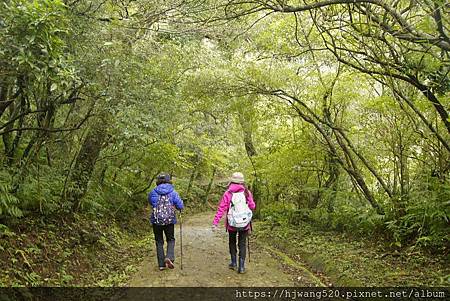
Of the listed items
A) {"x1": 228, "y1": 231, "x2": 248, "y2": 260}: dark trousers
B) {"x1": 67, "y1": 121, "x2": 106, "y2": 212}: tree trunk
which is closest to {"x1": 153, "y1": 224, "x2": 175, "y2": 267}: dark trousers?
{"x1": 228, "y1": 231, "x2": 248, "y2": 260}: dark trousers

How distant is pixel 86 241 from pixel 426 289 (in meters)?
6.66

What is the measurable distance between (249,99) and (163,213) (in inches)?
254

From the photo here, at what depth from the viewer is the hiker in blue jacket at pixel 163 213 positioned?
7258 mm

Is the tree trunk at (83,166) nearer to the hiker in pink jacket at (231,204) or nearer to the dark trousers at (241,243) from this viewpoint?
the hiker in pink jacket at (231,204)

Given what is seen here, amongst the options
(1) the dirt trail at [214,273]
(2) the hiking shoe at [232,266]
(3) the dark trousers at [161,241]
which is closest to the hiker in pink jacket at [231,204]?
(2) the hiking shoe at [232,266]

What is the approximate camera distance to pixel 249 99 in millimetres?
12656

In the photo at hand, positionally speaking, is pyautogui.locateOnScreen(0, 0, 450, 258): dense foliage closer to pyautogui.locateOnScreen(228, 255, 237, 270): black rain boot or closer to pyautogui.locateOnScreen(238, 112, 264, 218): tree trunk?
pyautogui.locateOnScreen(238, 112, 264, 218): tree trunk

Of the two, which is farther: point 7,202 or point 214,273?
point 214,273

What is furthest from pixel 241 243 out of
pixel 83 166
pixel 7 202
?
pixel 83 166

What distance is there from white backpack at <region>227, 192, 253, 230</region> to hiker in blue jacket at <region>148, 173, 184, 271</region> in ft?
3.36

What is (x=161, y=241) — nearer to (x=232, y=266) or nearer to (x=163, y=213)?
(x=163, y=213)

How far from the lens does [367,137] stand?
1014 cm

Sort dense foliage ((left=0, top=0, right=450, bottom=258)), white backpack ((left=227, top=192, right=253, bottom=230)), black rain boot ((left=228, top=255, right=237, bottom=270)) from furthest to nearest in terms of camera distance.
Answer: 1. black rain boot ((left=228, top=255, right=237, bottom=270))
2. white backpack ((left=227, top=192, right=253, bottom=230))
3. dense foliage ((left=0, top=0, right=450, bottom=258))

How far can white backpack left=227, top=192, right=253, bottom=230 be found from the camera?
7133 mm
